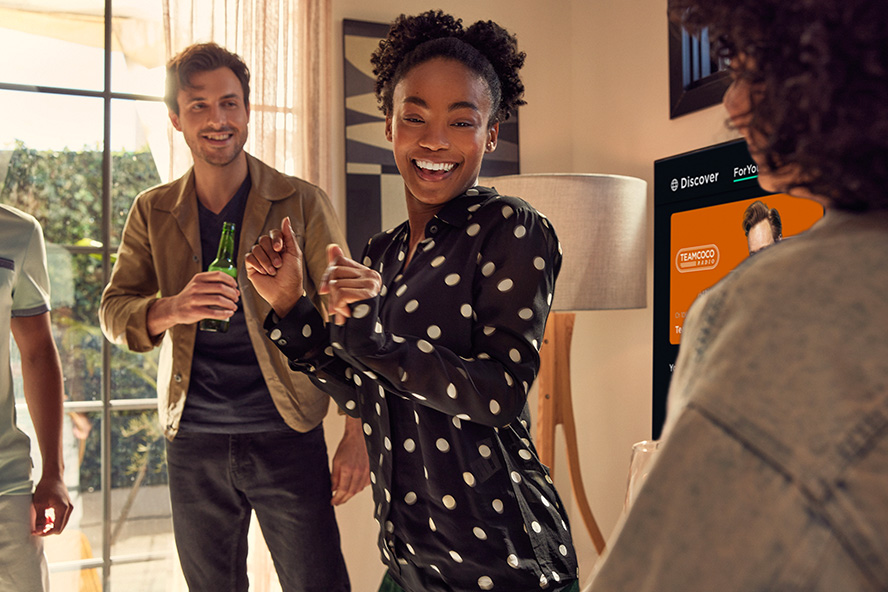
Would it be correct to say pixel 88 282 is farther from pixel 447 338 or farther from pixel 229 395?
pixel 447 338

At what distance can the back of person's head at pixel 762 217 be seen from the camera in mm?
2057

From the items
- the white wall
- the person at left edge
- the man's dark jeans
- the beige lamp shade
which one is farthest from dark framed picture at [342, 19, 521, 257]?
the man's dark jeans

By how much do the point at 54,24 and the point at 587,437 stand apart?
8.89 ft

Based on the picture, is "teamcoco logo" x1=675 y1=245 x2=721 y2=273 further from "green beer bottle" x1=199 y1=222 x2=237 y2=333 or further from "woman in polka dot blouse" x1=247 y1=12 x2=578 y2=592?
"green beer bottle" x1=199 y1=222 x2=237 y2=333

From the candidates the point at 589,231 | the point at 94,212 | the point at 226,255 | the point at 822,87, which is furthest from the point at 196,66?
the point at 822,87

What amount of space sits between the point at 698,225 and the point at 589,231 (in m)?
0.36

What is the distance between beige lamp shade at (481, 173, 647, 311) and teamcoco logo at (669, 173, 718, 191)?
20 centimetres

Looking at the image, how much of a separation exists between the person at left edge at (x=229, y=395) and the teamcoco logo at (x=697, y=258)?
1199 mm

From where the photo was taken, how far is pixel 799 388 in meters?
0.34

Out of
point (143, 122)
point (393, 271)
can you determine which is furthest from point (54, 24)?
point (393, 271)

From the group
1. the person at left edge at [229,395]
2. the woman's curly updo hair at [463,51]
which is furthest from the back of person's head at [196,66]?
the woman's curly updo hair at [463,51]

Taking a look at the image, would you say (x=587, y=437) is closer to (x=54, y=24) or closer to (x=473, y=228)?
(x=473, y=228)

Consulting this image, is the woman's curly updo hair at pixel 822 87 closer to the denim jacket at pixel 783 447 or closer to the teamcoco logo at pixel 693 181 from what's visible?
the denim jacket at pixel 783 447

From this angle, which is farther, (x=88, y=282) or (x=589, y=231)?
(x=88, y=282)
